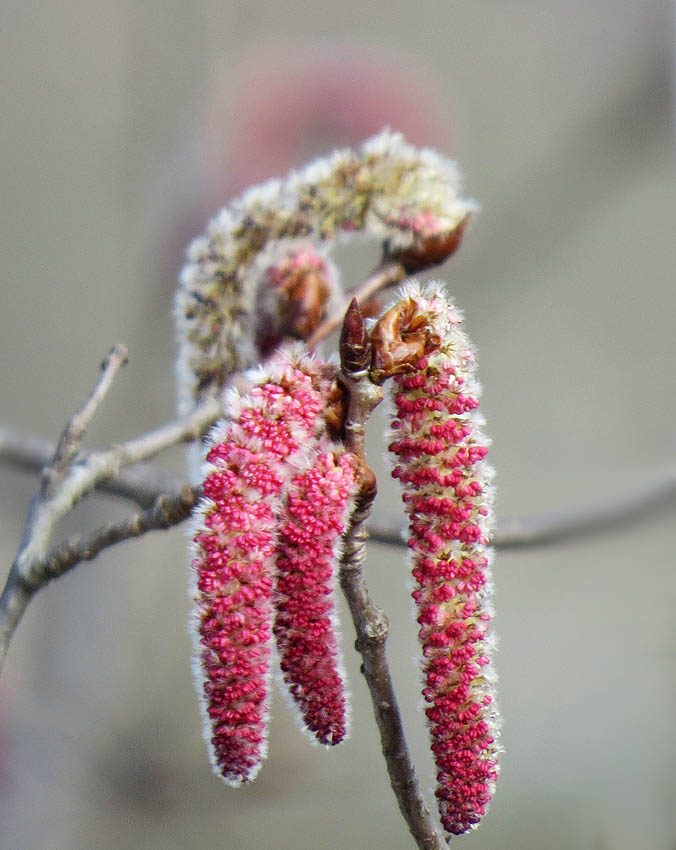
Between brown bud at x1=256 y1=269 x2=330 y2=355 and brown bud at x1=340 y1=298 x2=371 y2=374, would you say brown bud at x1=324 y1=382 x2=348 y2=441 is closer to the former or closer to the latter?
brown bud at x1=340 y1=298 x2=371 y2=374

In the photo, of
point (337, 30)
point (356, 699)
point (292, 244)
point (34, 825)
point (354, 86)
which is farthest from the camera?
point (337, 30)

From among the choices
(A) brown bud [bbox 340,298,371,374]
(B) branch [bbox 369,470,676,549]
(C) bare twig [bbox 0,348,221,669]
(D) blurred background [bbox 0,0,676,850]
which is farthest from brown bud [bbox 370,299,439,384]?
(D) blurred background [bbox 0,0,676,850]

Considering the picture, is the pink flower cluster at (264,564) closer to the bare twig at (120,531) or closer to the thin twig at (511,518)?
the bare twig at (120,531)

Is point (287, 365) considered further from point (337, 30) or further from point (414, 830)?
point (337, 30)

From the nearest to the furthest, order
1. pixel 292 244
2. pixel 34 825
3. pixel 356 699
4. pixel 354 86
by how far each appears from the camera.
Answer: pixel 292 244 → pixel 34 825 → pixel 354 86 → pixel 356 699

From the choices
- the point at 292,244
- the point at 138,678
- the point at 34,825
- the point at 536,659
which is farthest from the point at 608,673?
the point at 292,244

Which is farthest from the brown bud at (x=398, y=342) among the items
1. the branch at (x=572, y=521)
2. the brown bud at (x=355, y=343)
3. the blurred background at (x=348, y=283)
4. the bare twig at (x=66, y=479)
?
the blurred background at (x=348, y=283)
